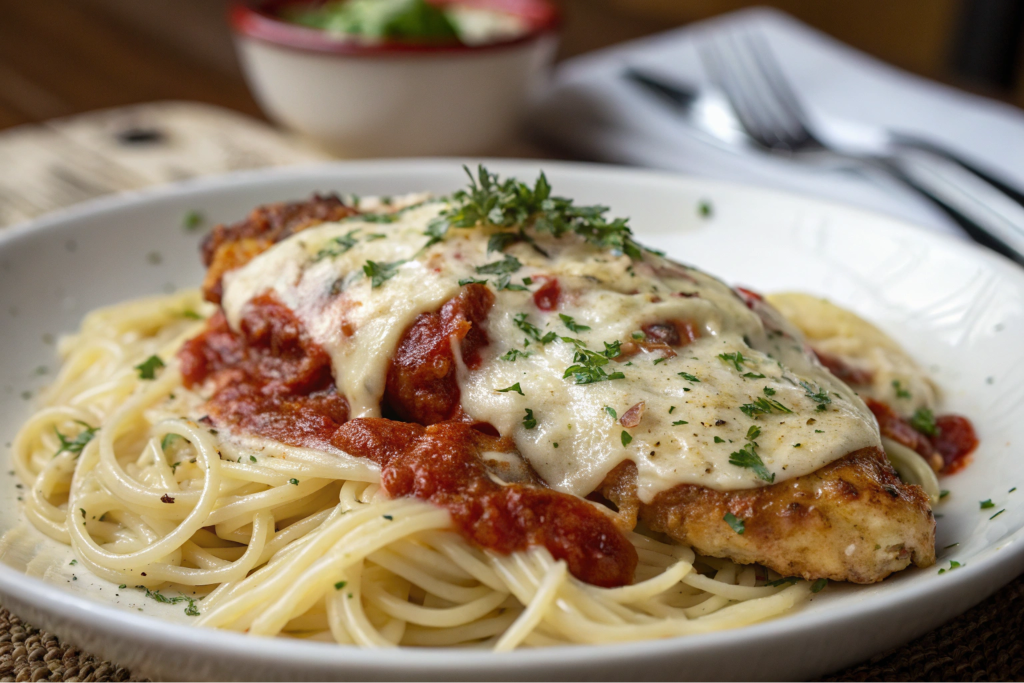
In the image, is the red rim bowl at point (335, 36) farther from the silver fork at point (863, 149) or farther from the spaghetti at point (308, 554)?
the spaghetti at point (308, 554)

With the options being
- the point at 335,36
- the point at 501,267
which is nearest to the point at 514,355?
the point at 501,267

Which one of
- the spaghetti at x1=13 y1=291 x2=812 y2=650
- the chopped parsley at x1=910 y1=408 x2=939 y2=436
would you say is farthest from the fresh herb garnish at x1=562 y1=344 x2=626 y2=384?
the chopped parsley at x1=910 y1=408 x2=939 y2=436

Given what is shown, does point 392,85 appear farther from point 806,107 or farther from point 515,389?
point 515,389

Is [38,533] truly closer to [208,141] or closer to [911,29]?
[208,141]

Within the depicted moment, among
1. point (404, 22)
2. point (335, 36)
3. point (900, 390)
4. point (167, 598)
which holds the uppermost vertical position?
point (404, 22)

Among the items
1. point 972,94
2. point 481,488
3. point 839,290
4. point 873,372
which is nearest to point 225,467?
point 481,488
